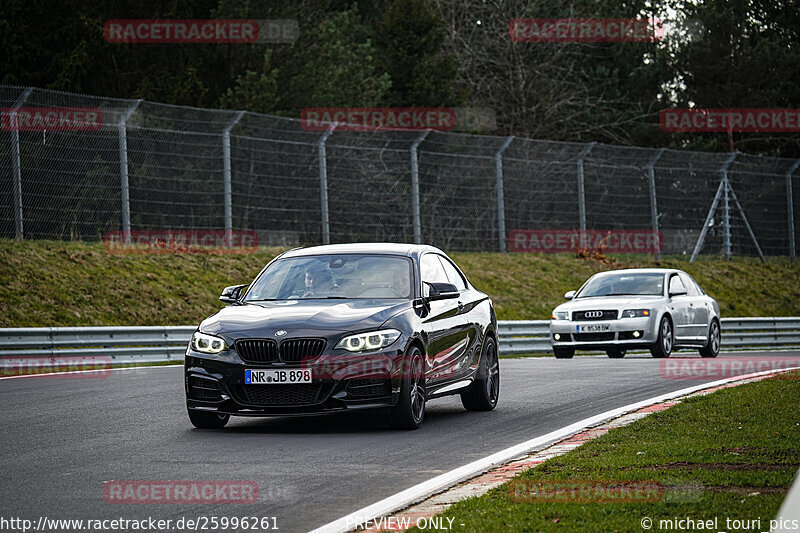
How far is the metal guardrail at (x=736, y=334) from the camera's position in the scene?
23.3 metres

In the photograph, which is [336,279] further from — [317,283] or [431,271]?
[431,271]

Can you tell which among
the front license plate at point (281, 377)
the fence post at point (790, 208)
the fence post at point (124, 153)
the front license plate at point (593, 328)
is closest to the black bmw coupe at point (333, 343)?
the front license plate at point (281, 377)

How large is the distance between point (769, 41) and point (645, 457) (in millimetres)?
47446

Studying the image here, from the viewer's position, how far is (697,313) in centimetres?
2180

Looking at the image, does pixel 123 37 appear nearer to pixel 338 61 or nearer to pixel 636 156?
pixel 338 61

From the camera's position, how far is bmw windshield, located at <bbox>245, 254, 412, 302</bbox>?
10938mm

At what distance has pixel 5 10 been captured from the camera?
29.4 metres

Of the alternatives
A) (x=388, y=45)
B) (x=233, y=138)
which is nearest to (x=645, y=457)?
(x=233, y=138)

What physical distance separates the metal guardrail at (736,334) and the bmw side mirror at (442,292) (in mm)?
12115

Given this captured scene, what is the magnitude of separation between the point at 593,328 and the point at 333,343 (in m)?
11.4

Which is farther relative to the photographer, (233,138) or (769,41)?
(769,41)

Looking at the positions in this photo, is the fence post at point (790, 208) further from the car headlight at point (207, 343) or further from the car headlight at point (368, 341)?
the car headlight at point (207, 343)

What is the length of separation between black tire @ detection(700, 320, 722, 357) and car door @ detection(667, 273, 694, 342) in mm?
569

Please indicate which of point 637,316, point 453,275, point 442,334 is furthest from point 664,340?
point 442,334
